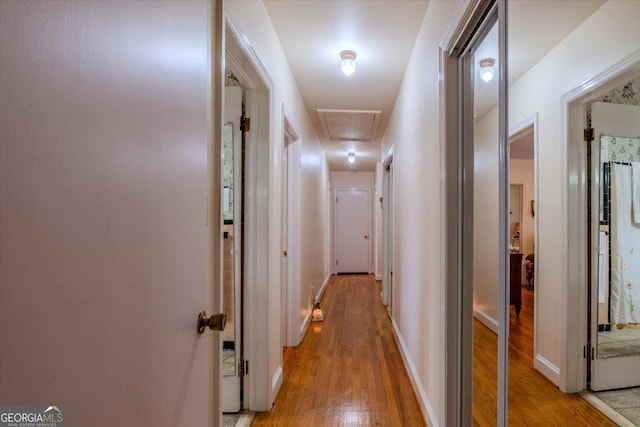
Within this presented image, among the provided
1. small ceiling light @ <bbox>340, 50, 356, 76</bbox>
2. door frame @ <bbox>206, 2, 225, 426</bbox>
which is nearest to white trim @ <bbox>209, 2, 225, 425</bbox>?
door frame @ <bbox>206, 2, 225, 426</bbox>

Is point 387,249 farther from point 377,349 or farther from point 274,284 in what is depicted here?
point 274,284

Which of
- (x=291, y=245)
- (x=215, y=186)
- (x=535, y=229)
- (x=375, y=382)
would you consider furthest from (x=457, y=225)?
(x=291, y=245)

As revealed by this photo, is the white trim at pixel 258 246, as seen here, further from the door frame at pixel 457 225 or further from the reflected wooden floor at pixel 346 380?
the door frame at pixel 457 225

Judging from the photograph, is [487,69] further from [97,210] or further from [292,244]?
[292,244]

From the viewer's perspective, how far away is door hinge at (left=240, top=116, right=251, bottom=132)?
1958 mm

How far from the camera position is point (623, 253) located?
70cm

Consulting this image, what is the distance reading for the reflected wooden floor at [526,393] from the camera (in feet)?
2.61

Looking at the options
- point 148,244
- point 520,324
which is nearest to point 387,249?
point 520,324

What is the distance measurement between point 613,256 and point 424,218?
4.09 ft

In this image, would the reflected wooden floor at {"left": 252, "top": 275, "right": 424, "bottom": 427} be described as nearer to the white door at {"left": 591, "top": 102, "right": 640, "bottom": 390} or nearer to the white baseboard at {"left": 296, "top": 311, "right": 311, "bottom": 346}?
the white baseboard at {"left": 296, "top": 311, "right": 311, "bottom": 346}

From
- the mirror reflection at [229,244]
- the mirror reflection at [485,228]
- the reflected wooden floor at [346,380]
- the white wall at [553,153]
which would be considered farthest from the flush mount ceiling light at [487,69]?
Result: the reflected wooden floor at [346,380]

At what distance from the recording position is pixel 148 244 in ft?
2.15

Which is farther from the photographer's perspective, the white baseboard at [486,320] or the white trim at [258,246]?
the white trim at [258,246]

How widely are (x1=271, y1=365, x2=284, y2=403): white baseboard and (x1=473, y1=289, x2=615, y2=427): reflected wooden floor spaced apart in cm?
129
